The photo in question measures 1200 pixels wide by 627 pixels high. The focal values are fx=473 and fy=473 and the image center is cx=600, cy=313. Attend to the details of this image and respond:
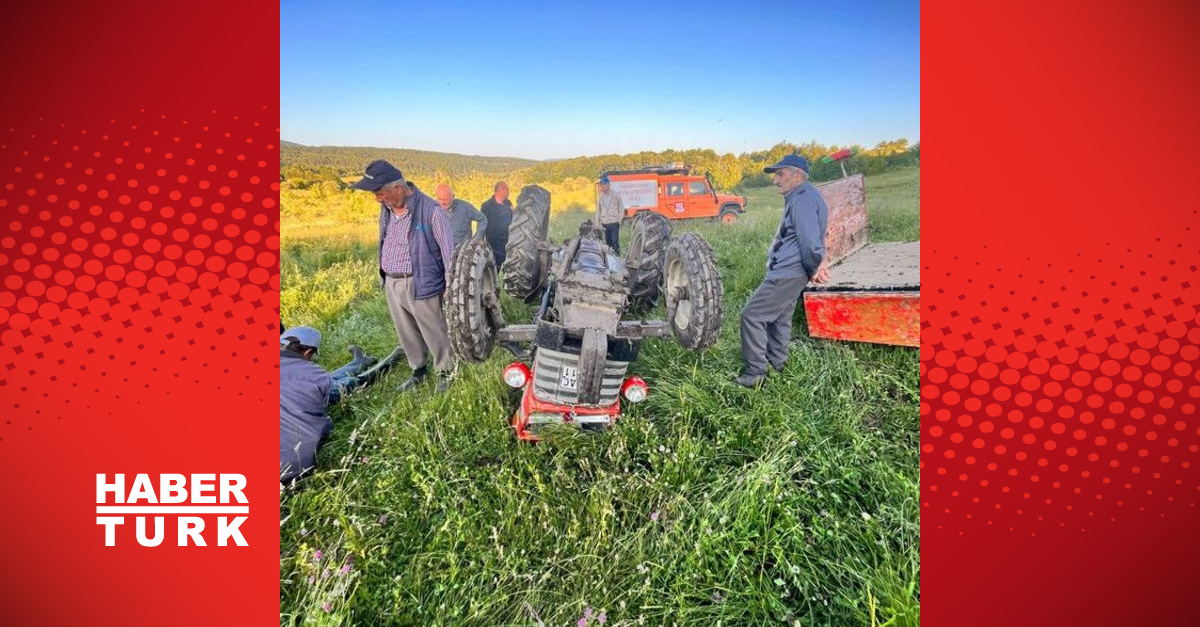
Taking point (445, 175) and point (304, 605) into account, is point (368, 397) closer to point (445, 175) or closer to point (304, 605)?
point (304, 605)

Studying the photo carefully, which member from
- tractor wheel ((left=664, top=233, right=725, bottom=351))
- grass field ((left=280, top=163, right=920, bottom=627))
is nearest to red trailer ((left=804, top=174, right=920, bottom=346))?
grass field ((left=280, top=163, right=920, bottom=627))

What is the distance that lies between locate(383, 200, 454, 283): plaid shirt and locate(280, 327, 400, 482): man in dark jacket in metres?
0.69

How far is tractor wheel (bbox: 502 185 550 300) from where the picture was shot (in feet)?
12.1

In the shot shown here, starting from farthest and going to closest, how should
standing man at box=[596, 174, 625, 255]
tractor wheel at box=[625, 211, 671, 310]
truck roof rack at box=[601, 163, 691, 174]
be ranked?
1. truck roof rack at box=[601, 163, 691, 174]
2. standing man at box=[596, 174, 625, 255]
3. tractor wheel at box=[625, 211, 671, 310]

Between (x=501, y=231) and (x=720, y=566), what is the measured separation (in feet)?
14.2

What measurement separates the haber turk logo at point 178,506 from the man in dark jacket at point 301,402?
0.58 metres

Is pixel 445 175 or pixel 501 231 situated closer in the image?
pixel 445 175

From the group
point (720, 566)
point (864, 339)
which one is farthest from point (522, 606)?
point (864, 339)

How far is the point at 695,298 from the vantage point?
2.54 metres

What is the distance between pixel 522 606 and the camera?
179cm

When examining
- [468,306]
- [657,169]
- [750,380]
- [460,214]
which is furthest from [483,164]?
[657,169]

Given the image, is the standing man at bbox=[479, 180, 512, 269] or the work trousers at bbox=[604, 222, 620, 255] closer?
the standing man at bbox=[479, 180, 512, 269]

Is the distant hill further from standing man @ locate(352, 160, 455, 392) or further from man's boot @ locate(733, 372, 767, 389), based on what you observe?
man's boot @ locate(733, 372, 767, 389)

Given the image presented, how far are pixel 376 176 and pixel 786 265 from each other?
268cm
